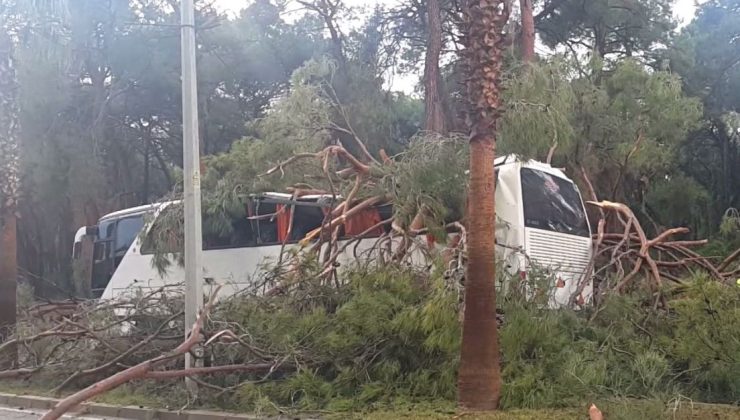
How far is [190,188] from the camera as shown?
34.7ft

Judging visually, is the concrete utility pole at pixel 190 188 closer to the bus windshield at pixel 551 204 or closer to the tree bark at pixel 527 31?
the bus windshield at pixel 551 204

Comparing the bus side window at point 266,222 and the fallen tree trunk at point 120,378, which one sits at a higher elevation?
the bus side window at point 266,222

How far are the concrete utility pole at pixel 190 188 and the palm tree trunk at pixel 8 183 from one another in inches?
216

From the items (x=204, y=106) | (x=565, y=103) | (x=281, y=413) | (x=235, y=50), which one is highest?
(x=235, y=50)

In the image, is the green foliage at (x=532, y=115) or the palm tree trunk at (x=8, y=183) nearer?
the green foliage at (x=532, y=115)

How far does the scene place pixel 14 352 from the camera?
1228 centimetres

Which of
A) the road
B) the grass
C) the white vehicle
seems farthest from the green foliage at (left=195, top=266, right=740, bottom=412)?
the road

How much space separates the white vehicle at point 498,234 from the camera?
35.8ft

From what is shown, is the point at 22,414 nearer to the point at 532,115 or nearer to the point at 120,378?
the point at 120,378

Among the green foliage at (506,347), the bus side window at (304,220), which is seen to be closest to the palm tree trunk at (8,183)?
the bus side window at (304,220)

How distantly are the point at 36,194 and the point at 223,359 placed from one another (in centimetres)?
A: 1955

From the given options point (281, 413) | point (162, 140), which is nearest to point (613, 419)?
point (281, 413)

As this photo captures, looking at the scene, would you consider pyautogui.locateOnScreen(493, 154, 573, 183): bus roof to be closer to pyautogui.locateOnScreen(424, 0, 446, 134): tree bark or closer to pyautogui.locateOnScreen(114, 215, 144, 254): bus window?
pyautogui.locateOnScreen(424, 0, 446, 134): tree bark

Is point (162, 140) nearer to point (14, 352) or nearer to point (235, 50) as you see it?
point (235, 50)
